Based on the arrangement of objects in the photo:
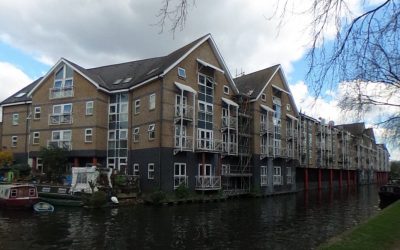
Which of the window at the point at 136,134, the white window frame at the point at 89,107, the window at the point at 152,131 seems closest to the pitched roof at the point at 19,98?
the white window frame at the point at 89,107

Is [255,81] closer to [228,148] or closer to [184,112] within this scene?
[228,148]

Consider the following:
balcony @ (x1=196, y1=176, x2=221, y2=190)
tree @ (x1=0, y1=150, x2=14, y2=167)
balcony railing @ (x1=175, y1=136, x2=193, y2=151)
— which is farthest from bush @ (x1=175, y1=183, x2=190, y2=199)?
tree @ (x1=0, y1=150, x2=14, y2=167)

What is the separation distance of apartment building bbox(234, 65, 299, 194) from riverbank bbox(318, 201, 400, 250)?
29758mm

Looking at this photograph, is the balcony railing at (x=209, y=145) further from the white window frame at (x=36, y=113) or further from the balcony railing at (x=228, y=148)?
the white window frame at (x=36, y=113)

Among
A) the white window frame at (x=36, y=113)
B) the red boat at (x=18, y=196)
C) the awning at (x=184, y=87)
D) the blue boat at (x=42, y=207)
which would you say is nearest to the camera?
the blue boat at (x=42, y=207)

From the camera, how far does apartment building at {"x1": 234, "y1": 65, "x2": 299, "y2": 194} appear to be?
46438mm

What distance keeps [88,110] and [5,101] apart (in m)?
14.1

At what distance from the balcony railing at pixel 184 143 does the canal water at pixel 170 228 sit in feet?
24.1

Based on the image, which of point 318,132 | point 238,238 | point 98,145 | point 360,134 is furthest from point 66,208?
point 318,132

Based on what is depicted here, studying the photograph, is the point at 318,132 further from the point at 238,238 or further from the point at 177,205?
the point at 238,238

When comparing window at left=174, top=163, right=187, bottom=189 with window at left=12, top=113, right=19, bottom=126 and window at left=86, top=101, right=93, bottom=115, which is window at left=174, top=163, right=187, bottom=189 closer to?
window at left=86, top=101, right=93, bottom=115

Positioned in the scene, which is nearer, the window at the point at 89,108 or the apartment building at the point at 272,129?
the window at the point at 89,108

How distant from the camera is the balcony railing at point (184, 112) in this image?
3628 cm

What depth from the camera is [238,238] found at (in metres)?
18.2
